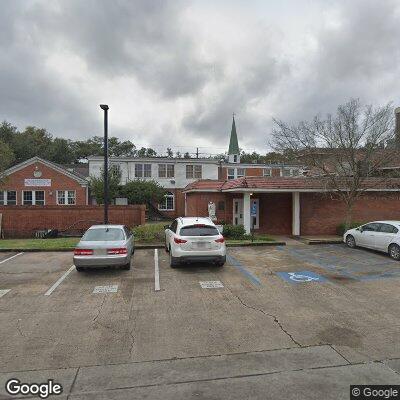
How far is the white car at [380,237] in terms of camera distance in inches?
521

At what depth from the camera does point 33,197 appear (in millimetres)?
32938

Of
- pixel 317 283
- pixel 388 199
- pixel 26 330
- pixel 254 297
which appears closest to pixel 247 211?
pixel 388 199

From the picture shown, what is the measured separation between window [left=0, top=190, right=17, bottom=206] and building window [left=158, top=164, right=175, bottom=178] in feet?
44.0

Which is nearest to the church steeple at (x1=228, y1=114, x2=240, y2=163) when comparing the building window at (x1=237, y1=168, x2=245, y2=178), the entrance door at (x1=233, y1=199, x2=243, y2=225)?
the building window at (x1=237, y1=168, x2=245, y2=178)

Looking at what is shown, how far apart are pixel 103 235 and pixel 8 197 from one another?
25811 millimetres

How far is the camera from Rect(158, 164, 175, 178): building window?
35812 mm

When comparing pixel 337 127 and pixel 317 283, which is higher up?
pixel 337 127

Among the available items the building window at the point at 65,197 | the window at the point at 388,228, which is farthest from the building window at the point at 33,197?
the window at the point at 388,228

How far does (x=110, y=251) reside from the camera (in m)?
10.4

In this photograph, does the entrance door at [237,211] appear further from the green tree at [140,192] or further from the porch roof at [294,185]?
the green tree at [140,192]

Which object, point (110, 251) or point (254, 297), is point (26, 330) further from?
point (254, 297)

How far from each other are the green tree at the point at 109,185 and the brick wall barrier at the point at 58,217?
8393 mm

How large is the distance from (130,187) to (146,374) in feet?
90.9

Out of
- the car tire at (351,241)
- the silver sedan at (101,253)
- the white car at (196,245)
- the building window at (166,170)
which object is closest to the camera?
the silver sedan at (101,253)
